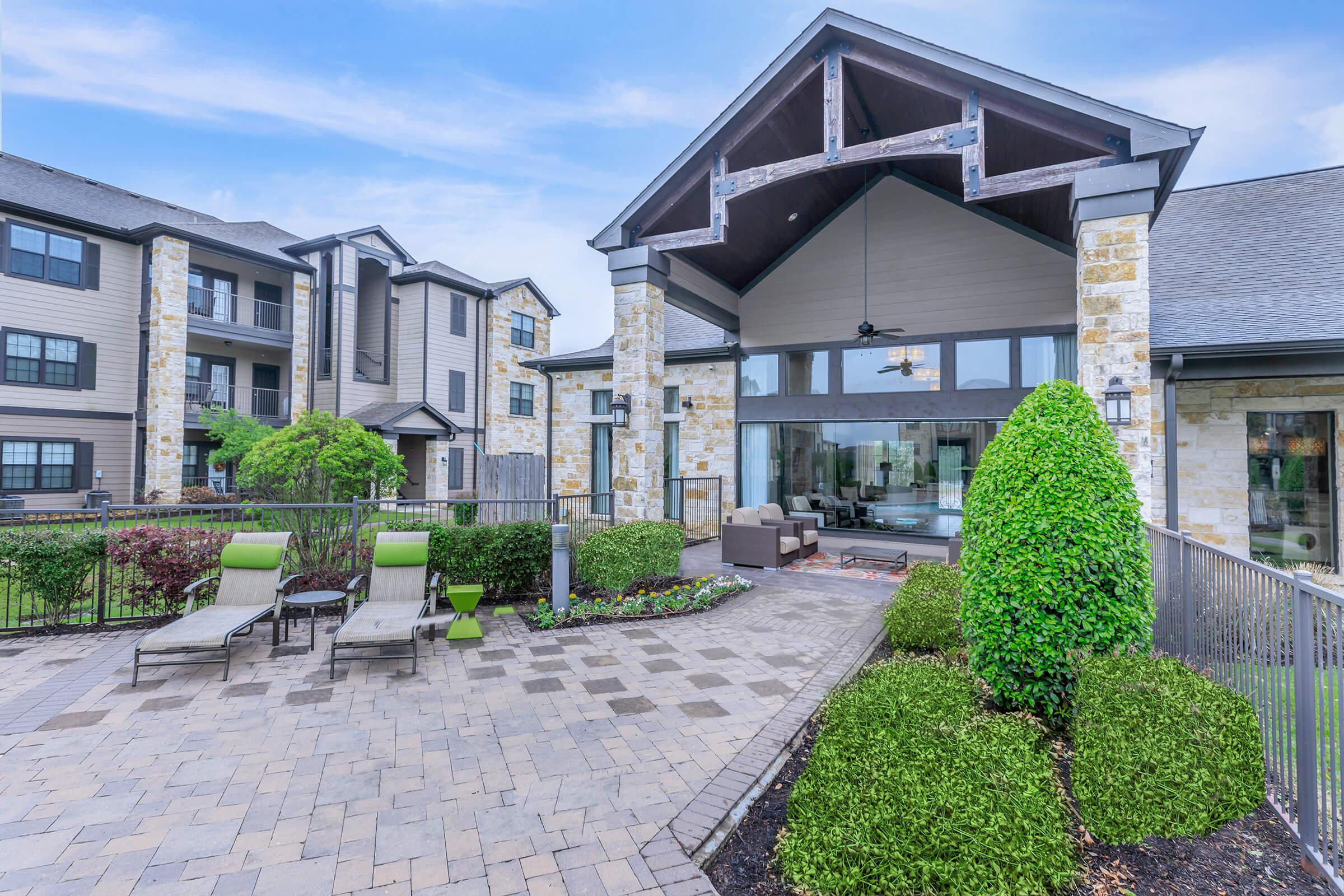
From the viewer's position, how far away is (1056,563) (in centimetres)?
330

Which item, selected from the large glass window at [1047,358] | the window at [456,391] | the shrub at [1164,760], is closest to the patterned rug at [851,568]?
the large glass window at [1047,358]

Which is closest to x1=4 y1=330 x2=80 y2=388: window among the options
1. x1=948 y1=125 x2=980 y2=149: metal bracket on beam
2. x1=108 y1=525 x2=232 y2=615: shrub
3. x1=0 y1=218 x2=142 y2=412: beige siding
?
x1=0 y1=218 x2=142 y2=412: beige siding

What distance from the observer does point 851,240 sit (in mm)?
11484

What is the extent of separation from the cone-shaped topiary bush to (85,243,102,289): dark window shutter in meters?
20.8

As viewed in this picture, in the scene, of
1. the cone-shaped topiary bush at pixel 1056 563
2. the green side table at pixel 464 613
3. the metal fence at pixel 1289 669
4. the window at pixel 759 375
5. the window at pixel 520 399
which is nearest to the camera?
the metal fence at pixel 1289 669

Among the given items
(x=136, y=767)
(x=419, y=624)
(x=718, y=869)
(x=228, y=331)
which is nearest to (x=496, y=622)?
(x=419, y=624)

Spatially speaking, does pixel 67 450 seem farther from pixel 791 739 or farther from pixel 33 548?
pixel 791 739

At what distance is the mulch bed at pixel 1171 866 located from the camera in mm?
2252

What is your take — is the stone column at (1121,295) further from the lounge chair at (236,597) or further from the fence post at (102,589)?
the fence post at (102,589)

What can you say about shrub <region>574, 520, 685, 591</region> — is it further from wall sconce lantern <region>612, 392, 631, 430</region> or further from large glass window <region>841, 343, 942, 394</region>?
large glass window <region>841, 343, 942, 394</region>

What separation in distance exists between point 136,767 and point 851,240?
38.9 ft

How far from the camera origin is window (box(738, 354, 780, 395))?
12.4m

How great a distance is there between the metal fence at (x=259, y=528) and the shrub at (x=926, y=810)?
4.80 metres

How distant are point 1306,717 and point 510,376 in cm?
2234
